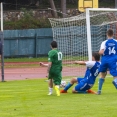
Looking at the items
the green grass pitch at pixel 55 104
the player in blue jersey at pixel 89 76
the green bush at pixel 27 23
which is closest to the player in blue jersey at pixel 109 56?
the player in blue jersey at pixel 89 76

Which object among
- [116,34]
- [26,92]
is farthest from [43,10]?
[26,92]

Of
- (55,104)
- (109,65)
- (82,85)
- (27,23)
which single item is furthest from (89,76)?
(27,23)

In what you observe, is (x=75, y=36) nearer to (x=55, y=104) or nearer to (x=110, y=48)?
(x=110, y=48)

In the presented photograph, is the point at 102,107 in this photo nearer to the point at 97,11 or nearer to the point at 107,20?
the point at 97,11

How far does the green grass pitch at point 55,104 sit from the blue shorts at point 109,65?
2.35 feet

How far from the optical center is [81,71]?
26.4m

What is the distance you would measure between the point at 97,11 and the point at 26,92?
7.11 meters

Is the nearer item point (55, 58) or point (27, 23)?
point (55, 58)

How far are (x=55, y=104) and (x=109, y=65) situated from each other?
297cm

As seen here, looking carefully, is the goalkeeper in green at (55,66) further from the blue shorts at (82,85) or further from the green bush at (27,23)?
the green bush at (27,23)

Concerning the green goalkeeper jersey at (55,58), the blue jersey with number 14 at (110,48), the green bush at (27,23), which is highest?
the green bush at (27,23)

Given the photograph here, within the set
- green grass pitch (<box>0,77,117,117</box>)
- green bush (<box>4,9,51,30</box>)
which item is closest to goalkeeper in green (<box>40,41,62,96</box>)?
green grass pitch (<box>0,77,117,117</box>)

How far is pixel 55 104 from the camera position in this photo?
15547mm

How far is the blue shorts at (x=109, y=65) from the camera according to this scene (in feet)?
58.6
